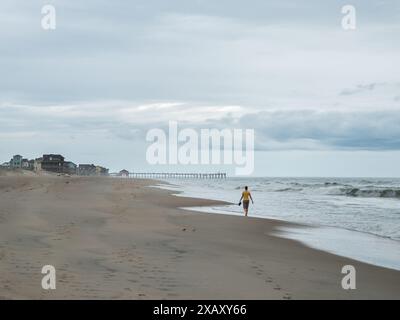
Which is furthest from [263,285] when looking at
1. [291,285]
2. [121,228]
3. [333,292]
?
[121,228]

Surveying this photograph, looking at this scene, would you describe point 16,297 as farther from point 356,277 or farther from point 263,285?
point 356,277

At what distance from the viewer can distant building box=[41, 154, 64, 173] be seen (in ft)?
502

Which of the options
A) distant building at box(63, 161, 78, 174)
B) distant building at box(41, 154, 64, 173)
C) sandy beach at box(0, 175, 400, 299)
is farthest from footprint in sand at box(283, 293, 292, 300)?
distant building at box(63, 161, 78, 174)

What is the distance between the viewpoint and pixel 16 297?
Result: 7184mm

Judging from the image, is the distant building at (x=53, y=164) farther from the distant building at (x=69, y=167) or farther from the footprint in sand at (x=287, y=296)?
the footprint in sand at (x=287, y=296)

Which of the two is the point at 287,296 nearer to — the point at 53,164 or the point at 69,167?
the point at 53,164

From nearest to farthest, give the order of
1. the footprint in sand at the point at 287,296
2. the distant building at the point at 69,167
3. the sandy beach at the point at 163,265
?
the sandy beach at the point at 163,265
the footprint in sand at the point at 287,296
the distant building at the point at 69,167

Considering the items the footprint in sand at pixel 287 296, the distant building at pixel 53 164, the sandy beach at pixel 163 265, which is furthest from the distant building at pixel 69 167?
the footprint in sand at pixel 287 296

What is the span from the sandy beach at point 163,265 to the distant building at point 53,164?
139895mm

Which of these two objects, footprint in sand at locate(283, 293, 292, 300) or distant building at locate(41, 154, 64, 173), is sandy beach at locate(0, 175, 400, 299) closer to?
footprint in sand at locate(283, 293, 292, 300)

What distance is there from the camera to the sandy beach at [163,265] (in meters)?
8.28

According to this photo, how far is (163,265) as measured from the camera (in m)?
10.5

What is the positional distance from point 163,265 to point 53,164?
491ft
